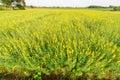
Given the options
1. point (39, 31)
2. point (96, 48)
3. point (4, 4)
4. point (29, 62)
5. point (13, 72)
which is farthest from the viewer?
point (4, 4)

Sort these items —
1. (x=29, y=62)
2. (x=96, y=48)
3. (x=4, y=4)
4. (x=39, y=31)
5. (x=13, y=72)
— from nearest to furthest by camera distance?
(x=29, y=62) < (x=13, y=72) < (x=96, y=48) < (x=39, y=31) < (x=4, y=4)

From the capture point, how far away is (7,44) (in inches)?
161

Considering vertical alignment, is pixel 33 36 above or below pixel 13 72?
above

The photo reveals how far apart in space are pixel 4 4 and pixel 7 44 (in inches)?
1589

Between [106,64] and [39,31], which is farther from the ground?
[39,31]

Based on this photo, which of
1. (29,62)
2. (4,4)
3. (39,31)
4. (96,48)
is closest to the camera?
(29,62)

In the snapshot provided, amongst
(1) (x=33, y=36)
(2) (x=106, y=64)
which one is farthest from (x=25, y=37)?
(2) (x=106, y=64)

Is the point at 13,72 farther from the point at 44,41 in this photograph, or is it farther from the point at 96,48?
the point at 96,48

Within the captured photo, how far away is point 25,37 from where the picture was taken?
437 cm

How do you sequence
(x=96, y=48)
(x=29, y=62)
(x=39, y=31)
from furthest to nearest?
(x=39, y=31), (x=96, y=48), (x=29, y=62)

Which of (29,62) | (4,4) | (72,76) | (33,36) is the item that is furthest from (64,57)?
(4,4)

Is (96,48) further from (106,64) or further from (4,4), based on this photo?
(4,4)

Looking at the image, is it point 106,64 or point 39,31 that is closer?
point 106,64

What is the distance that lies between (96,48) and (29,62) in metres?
1.28
